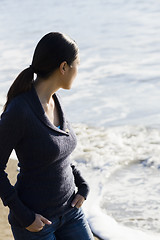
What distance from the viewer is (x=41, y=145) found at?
6.84ft

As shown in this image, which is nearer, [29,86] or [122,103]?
[29,86]

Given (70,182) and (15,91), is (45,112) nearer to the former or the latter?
(15,91)

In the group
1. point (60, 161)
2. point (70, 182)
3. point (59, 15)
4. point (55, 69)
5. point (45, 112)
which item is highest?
point (55, 69)

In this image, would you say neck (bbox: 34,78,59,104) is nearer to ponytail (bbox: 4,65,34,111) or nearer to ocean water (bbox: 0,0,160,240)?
ponytail (bbox: 4,65,34,111)

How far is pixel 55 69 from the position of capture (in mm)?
2170

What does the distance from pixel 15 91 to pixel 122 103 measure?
268 inches

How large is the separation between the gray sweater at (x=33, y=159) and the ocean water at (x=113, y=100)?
5.82 ft

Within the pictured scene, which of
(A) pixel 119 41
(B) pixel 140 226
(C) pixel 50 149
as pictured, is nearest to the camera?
(C) pixel 50 149

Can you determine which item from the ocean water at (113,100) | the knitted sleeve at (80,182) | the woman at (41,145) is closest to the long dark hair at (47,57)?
the woman at (41,145)

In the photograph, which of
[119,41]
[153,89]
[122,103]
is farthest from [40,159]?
[119,41]

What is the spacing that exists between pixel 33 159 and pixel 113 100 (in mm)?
7069

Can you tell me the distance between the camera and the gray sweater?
2.05m

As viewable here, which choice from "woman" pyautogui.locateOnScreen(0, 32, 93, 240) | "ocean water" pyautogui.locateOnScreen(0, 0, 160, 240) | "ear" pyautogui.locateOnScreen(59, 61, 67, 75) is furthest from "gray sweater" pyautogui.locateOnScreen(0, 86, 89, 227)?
"ocean water" pyautogui.locateOnScreen(0, 0, 160, 240)

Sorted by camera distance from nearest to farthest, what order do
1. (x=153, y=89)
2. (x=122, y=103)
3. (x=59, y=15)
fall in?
(x=122, y=103) < (x=153, y=89) < (x=59, y=15)
